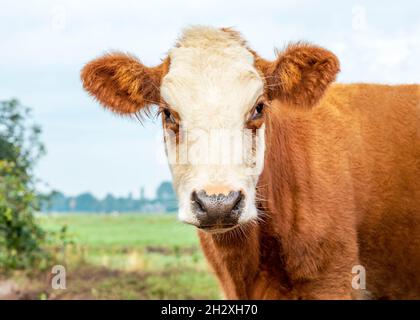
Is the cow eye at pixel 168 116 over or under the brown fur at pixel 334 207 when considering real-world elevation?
over

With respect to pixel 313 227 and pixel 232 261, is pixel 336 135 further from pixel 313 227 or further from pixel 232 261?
pixel 232 261

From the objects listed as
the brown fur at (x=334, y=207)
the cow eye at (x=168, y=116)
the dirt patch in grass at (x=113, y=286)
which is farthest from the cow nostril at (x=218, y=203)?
the dirt patch in grass at (x=113, y=286)

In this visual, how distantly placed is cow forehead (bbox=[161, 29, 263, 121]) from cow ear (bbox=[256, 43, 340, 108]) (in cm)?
31

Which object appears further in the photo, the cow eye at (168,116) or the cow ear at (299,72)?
the cow ear at (299,72)

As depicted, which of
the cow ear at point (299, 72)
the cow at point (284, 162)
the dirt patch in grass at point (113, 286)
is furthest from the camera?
the dirt patch in grass at point (113, 286)

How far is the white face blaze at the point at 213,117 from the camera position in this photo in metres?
5.20

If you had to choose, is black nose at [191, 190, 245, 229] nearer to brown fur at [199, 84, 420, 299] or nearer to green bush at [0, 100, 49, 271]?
brown fur at [199, 84, 420, 299]

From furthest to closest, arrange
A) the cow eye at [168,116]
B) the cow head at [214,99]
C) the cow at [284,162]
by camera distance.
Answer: the cow eye at [168,116] < the cow at [284,162] < the cow head at [214,99]

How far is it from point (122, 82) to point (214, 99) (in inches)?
49.4

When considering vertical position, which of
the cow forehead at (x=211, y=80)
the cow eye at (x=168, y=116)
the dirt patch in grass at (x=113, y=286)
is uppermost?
the cow forehead at (x=211, y=80)

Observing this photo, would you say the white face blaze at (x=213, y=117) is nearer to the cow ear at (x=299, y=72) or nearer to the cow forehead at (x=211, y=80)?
the cow forehead at (x=211, y=80)

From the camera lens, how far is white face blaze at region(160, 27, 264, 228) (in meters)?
5.20

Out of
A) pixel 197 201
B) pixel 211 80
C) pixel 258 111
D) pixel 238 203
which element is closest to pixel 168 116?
pixel 211 80
